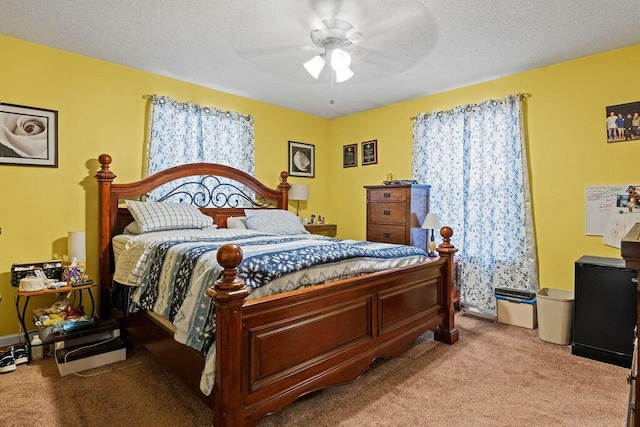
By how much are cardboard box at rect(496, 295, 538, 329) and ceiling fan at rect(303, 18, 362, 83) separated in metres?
2.63

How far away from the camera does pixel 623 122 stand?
292cm

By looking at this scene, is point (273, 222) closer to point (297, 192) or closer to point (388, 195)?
point (297, 192)

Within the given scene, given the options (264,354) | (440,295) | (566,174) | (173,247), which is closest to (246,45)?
(173,247)

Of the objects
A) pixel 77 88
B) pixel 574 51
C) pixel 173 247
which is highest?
pixel 574 51

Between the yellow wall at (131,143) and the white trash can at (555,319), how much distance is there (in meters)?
0.43

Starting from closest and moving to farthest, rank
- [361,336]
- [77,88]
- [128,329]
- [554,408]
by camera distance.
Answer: [554,408], [361,336], [128,329], [77,88]

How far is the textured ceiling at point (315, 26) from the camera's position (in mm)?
2385

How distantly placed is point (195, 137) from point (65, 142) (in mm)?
1180

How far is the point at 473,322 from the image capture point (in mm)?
3482

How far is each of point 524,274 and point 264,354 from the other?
287 cm

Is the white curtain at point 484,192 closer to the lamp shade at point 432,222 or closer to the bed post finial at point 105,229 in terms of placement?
the lamp shade at point 432,222

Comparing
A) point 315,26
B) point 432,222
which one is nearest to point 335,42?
point 315,26

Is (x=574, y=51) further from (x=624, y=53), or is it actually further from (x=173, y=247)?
(x=173, y=247)

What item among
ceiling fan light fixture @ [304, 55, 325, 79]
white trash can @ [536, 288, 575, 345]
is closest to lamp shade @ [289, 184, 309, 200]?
ceiling fan light fixture @ [304, 55, 325, 79]
